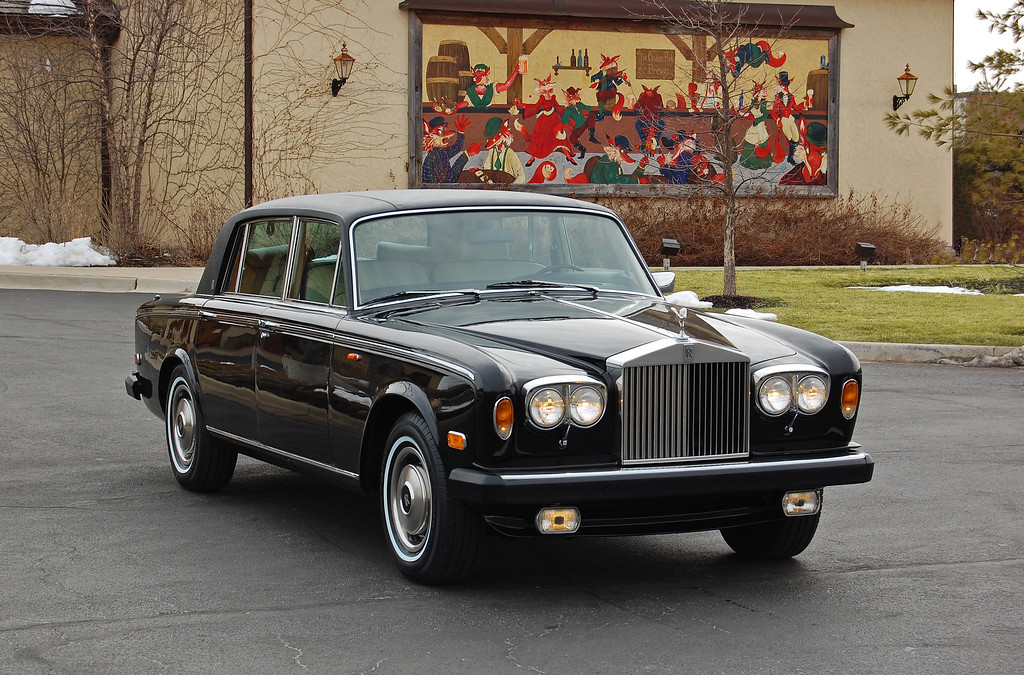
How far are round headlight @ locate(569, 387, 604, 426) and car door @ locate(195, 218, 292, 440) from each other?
7.10ft

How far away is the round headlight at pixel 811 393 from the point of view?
17.3 feet

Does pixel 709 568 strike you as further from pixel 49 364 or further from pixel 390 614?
pixel 49 364

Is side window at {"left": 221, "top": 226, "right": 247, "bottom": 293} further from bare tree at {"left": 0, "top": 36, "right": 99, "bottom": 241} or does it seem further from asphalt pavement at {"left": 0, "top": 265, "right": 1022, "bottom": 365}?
bare tree at {"left": 0, "top": 36, "right": 99, "bottom": 241}

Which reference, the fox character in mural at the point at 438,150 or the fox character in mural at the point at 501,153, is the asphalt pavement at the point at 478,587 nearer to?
the fox character in mural at the point at 438,150

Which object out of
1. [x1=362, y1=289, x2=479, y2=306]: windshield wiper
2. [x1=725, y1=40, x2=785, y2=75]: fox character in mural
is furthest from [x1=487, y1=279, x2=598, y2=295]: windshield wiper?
[x1=725, y1=40, x2=785, y2=75]: fox character in mural

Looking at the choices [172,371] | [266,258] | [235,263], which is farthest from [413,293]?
[172,371]

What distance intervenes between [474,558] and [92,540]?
202 cm

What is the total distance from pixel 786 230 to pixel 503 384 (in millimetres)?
23485

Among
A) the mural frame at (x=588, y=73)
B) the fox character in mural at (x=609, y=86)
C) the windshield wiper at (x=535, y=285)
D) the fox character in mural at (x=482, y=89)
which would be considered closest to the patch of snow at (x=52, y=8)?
the mural frame at (x=588, y=73)

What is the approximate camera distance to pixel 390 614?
484 centimetres

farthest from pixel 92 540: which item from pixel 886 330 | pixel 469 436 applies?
pixel 886 330

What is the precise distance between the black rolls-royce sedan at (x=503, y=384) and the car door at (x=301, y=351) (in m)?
0.01

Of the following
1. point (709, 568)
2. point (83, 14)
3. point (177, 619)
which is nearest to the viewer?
point (177, 619)

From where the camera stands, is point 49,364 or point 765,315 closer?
point 49,364
